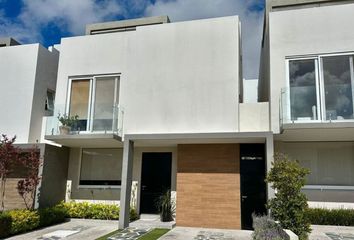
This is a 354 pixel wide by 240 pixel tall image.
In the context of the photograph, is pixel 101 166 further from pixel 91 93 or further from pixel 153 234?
pixel 153 234

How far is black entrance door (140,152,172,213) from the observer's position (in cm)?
1424

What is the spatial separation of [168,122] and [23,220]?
252 inches

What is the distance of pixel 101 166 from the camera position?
15273 mm

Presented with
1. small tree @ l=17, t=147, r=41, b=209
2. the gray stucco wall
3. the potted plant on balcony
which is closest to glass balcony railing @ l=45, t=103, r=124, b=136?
the potted plant on balcony

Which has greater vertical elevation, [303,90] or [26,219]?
[303,90]

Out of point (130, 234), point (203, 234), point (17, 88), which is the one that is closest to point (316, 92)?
point (203, 234)

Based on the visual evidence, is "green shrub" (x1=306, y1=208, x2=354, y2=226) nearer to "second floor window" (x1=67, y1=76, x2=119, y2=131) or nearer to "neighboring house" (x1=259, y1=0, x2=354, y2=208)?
"neighboring house" (x1=259, y1=0, x2=354, y2=208)

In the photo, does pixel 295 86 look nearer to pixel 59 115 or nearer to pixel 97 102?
pixel 97 102

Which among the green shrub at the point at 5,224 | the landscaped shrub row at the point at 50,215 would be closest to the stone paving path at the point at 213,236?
the landscaped shrub row at the point at 50,215

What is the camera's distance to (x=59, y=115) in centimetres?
1422

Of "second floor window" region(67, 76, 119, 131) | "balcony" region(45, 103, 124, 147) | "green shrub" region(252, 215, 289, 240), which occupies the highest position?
"second floor window" region(67, 76, 119, 131)

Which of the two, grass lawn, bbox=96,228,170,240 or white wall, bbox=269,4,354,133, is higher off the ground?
white wall, bbox=269,4,354,133

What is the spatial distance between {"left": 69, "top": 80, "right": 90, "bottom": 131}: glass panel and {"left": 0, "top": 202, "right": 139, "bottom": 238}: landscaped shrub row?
365 centimetres

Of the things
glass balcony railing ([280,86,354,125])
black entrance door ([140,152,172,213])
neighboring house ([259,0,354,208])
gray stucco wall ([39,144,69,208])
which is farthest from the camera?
black entrance door ([140,152,172,213])
